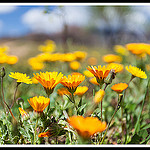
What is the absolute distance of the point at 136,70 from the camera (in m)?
0.84

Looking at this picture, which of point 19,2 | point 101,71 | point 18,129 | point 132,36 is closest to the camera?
point 101,71

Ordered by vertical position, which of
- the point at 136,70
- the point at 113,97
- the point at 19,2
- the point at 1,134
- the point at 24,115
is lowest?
the point at 113,97

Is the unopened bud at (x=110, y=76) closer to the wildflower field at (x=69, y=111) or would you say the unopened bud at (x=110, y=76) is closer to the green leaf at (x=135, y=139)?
the wildflower field at (x=69, y=111)

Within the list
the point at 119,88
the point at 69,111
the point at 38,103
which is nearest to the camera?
the point at 38,103

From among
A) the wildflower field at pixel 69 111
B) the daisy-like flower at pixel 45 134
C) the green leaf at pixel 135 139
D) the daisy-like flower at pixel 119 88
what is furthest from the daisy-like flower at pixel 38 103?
the green leaf at pixel 135 139

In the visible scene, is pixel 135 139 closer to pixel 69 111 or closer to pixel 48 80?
pixel 69 111

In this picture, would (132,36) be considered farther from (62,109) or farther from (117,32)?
(62,109)

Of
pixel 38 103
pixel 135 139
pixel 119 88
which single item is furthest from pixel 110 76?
pixel 135 139

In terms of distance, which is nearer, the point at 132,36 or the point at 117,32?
the point at 132,36

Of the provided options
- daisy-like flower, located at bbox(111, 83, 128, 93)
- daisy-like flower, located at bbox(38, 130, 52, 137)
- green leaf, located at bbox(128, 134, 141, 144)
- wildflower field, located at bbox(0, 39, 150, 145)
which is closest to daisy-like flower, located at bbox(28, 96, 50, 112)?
wildflower field, located at bbox(0, 39, 150, 145)

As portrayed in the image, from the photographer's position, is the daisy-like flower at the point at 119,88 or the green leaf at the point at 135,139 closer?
the daisy-like flower at the point at 119,88

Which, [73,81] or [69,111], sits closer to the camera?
[73,81]

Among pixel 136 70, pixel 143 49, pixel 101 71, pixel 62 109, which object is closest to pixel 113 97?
pixel 143 49

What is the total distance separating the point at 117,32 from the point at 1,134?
143 inches
